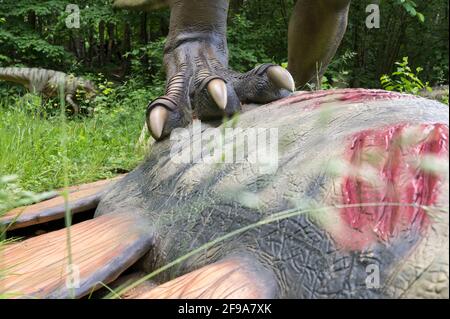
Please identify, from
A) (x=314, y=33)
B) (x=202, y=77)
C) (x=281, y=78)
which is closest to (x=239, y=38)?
(x=314, y=33)

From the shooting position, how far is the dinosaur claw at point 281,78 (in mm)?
1586

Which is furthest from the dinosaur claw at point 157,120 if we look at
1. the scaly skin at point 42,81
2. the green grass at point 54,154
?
the scaly skin at point 42,81

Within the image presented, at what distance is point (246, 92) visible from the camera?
65.4 inches

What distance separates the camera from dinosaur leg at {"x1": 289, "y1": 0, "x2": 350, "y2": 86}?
221 centimetres

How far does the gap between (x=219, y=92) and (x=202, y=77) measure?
0.17 metres

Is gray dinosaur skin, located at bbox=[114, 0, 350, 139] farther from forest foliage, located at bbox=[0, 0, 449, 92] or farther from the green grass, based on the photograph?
forest foliage, located at bbox=[0, 0, 449, 92]

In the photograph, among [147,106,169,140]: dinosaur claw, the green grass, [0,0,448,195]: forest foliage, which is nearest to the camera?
[147,106,169,140]: dinosaur claw

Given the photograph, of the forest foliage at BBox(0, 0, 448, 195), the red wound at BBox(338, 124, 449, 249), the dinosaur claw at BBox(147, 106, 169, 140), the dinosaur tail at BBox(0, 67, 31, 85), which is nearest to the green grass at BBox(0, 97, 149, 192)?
the dinosaur claw at BBox(147, 106, 169, 140)

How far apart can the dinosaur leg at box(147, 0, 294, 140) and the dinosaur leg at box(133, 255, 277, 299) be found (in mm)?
686

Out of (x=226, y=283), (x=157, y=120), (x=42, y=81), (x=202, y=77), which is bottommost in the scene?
(x=42, y=81)

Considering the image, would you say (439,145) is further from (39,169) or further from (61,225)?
(39,169)

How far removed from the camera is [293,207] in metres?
0.95

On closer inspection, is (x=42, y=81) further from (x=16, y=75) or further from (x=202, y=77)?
(x=202, y=77)

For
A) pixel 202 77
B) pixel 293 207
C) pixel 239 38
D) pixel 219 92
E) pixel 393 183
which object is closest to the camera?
pixel 393 183
